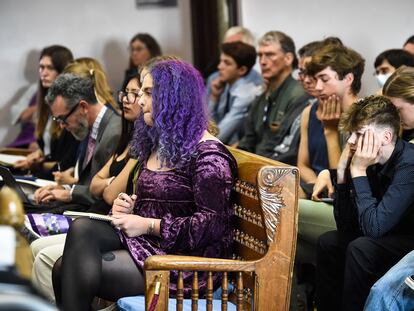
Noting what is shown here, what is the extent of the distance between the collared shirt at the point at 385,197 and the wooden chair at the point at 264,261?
16.4 inches

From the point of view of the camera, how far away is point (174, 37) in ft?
22.0

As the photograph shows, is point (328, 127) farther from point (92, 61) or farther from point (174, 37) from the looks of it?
point (174, 37)

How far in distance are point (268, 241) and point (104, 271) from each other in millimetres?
540

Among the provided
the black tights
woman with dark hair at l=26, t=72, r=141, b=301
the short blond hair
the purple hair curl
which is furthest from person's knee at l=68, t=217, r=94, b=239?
the short blond hair

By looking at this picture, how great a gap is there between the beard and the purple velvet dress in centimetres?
132

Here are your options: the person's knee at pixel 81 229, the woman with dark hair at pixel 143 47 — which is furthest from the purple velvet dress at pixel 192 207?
the woman with dark hair at pixel 143 47

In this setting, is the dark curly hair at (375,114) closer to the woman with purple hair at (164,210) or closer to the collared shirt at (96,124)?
the woman with purple hair at (164,210)

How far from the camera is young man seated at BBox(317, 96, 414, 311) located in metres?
2.79

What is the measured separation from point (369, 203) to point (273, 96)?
1.91 metres

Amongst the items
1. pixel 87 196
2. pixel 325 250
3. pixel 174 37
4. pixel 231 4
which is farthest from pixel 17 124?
pixel 325 250

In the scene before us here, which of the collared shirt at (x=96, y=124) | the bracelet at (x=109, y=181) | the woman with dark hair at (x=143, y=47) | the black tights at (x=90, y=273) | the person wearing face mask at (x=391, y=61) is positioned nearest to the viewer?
the black tights at (x=90, y=273)

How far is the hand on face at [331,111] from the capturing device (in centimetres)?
374

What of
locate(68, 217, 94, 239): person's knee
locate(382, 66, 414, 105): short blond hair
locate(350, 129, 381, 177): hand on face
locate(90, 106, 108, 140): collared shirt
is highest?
locate(382, 66, 414, 105): short blond hair

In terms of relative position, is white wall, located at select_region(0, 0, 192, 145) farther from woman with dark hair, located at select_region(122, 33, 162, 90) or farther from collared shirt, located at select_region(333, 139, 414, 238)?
collared shirt, located at select_region(333, 139, 414, 238)
